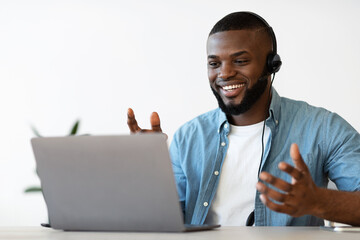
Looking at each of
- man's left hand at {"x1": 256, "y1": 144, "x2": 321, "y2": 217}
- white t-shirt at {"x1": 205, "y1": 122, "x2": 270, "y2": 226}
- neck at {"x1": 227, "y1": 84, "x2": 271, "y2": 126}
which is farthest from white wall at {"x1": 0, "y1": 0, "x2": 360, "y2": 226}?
man's left hand at {"x1": 256, "y1": 144, "x2": 321, "y2": 217}

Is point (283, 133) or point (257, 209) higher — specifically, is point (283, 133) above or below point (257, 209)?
above

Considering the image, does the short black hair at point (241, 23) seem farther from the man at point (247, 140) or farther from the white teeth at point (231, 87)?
the white teeth at point (231, 87)

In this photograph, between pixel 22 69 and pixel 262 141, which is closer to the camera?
pixel 262 141

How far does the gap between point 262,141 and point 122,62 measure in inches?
96.3

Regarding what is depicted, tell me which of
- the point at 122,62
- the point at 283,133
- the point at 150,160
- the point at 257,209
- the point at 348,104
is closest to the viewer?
the point at 150,160

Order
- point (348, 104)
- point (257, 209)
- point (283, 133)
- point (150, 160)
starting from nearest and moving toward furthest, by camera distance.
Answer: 1. point (150, 160)
2. point (257, 209)
3. point (283, 133)
4. point (348, 104)

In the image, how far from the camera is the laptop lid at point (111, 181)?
3.59 ft

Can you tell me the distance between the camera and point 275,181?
1.13 metres

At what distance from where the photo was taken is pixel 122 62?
4.14 metres

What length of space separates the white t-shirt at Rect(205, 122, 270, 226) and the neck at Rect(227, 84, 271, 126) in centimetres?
5

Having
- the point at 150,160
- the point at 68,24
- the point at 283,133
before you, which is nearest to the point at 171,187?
the point at 150,160

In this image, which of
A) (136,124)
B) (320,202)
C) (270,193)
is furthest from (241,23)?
(270,193)

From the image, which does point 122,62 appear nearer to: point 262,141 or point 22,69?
point 22,69

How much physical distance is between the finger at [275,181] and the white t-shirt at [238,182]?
0.65 meters
